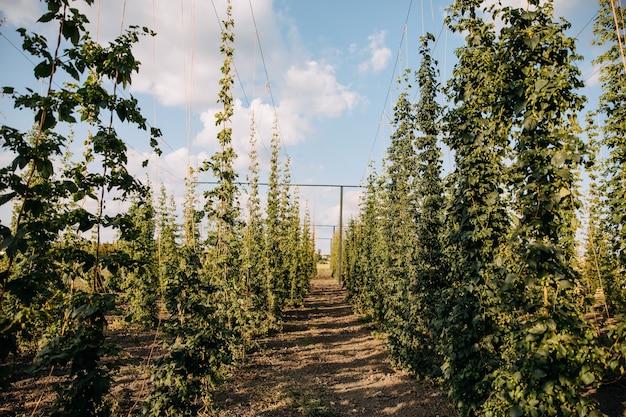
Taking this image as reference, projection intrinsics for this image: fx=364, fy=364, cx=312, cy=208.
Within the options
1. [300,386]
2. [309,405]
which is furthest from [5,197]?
[300,386]

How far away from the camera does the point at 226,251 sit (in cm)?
636

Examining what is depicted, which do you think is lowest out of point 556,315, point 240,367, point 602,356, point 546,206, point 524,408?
point 240,367

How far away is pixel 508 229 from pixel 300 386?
5.20m

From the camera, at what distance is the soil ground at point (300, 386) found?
605cm

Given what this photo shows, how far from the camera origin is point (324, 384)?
768 cm

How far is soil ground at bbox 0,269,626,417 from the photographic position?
6.05 m

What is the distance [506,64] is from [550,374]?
2852mm

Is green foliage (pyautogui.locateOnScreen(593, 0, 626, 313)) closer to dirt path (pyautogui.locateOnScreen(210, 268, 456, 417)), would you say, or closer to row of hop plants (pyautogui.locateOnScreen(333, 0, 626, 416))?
row of hop plants (pyautogui.locateOnScreen(333, 0, 626, 416))

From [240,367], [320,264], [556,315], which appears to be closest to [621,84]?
[556,315]

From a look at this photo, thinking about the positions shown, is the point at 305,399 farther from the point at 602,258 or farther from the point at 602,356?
the point at 602,258

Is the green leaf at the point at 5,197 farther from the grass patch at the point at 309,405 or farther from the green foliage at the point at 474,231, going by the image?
the grass patch at the point at 309,405

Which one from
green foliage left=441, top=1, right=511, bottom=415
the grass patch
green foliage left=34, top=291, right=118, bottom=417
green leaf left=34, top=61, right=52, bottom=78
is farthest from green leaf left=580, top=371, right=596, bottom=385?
green leaf left=34, top=61, right=52, bottom=78

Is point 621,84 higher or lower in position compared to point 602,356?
higher

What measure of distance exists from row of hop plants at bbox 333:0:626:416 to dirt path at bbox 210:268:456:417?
2.16ft
